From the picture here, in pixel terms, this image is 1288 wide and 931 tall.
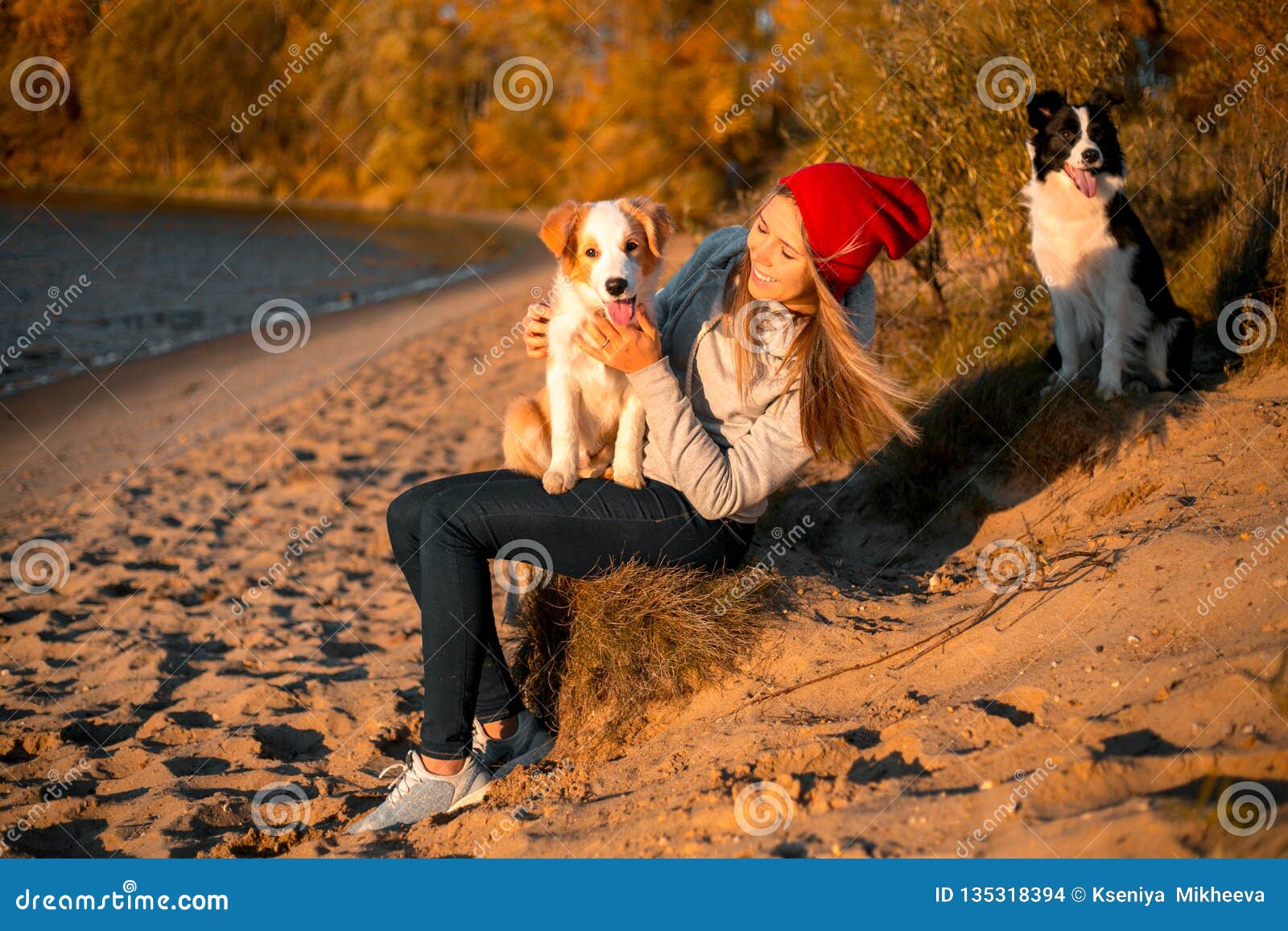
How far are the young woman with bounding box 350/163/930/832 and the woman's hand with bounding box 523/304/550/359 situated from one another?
0.51 metres

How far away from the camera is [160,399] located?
323 inches

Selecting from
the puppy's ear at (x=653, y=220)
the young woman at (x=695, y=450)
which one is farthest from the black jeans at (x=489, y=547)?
the puppy's ear at (x=653, y=220)

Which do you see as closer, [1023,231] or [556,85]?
[1023,231]

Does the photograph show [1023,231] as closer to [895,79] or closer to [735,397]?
[895,79]

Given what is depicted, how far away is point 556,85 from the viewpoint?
28.5 meters

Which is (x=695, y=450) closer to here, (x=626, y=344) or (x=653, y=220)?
(x=626, y=344)

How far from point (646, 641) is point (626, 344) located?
0.95 meters

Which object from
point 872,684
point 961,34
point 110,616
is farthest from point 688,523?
point 961,34

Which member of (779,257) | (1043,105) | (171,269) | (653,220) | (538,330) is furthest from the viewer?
(171,269)

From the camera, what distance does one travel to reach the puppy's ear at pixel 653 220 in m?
3.13

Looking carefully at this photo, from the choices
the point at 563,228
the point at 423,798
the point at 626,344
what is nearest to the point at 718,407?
the point at 626,344

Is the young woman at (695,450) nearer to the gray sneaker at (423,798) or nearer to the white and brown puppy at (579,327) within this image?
the gray sneaker at (423,798)

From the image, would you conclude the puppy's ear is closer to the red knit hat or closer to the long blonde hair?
the long blonde hair

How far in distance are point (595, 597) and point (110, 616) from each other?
2.67 m
